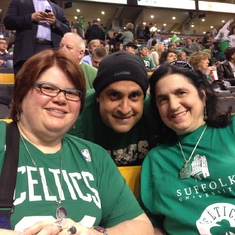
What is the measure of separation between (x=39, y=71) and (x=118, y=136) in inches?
28.4

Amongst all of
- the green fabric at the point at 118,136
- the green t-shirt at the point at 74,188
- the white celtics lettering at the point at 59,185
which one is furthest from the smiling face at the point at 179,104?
the white celtics lettering at the point at 59,185

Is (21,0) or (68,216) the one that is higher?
(21,0)

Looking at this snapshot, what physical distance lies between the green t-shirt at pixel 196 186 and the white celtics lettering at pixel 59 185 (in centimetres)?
39

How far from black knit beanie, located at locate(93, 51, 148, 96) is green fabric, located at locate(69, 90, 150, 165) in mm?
181

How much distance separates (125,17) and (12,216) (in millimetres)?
22376

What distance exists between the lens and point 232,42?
6.91 m

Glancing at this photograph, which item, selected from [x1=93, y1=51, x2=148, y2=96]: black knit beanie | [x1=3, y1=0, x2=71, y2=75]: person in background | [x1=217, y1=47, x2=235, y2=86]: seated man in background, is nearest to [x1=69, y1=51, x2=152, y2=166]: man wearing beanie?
[x1=93, y1=51, x2=148, y2=96]: black knit beanie

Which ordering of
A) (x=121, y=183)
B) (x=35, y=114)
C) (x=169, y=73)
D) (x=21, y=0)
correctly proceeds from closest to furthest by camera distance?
(x=35, y=114) < (x=121, y=183) < (x=169, y=73) < (x=21, y=0)

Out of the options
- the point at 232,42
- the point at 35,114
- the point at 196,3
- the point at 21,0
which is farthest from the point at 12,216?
the point at 196,3

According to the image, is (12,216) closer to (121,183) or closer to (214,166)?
(121,183)

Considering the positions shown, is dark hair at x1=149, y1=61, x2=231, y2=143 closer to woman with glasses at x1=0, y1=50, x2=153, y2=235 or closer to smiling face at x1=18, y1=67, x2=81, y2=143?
woman with glasses at x1=0, y1=50, x2=153, y2=235

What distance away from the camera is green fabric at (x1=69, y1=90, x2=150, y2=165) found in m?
1.86

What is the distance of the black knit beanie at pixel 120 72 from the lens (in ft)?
5.64

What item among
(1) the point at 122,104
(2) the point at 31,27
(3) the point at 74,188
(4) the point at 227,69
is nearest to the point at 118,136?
(1) the point at 122,104
